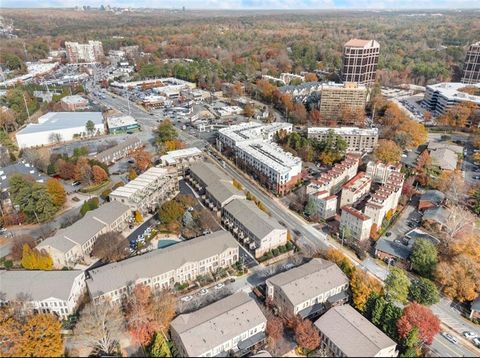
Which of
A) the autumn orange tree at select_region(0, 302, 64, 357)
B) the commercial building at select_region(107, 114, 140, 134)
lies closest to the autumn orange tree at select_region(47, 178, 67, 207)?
the autumn orange tree at select_region(0, 302, 64, 357)

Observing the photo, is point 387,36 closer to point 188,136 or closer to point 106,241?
point 188,136

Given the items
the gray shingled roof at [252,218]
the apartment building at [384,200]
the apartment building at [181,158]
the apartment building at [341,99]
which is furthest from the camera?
the apartment building at [341,99]

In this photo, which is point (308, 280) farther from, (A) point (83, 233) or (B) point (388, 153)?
(B) point (388, 153)

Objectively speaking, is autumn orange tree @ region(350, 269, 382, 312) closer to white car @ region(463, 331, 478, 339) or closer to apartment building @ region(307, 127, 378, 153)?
white car @ region(463, 331, 478, 339)

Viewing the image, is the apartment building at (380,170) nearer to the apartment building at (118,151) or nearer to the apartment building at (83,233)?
the apartment building at (83,233)

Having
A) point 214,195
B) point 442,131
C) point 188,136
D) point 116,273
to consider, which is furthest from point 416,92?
point 116,273

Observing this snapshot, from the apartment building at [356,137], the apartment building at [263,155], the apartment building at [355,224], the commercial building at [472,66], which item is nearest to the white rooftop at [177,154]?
the apartment building at [263,155]
